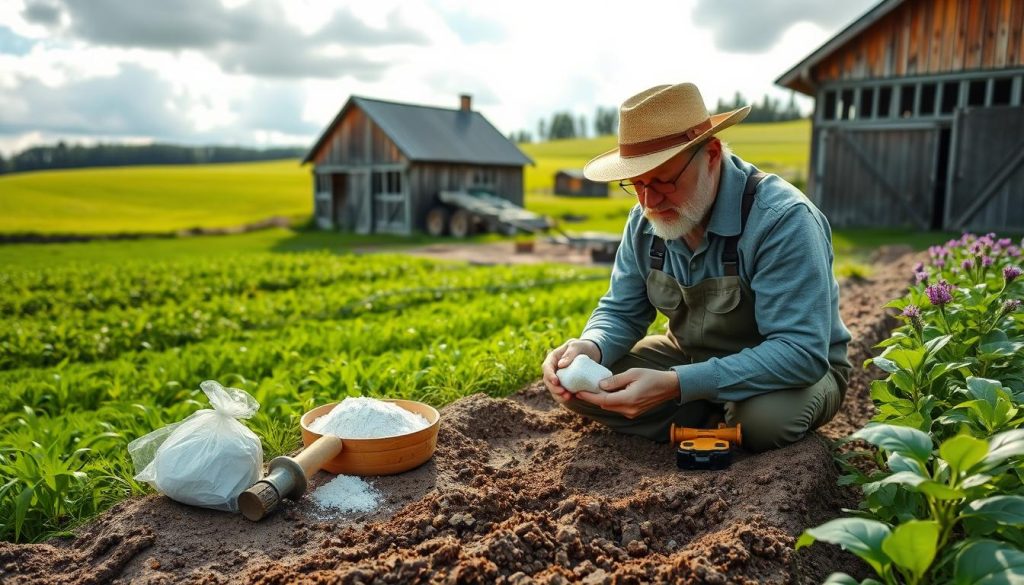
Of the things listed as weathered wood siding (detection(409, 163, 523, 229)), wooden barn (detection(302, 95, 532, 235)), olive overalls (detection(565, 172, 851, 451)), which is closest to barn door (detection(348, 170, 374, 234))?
wooden barn (detection(302, 95, 532, 235))

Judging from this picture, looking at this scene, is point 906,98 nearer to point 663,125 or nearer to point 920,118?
point 920,118

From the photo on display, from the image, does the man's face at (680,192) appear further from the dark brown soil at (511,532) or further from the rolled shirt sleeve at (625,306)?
the dark brown soil at (511,532)

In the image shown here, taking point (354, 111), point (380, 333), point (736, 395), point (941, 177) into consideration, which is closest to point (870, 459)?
point (736, 395)

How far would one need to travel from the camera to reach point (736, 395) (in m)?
3.22

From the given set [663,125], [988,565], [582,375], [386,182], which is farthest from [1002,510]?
[386,182]

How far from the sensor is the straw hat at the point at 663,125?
3.20 meters

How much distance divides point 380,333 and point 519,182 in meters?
22.5

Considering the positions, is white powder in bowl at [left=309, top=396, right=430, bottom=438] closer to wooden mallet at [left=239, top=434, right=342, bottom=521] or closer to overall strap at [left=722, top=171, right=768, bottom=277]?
wooden mallet at [left=239, top=434, right=342, bottom=521]

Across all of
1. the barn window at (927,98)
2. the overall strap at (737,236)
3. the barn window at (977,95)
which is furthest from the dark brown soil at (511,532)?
the barn window at (977,95)

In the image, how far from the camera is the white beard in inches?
130

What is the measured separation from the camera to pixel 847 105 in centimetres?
1661

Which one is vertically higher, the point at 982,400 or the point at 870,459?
the point at 982,400

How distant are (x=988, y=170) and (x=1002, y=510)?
49.6 feet

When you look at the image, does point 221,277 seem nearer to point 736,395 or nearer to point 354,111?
point 736,395
